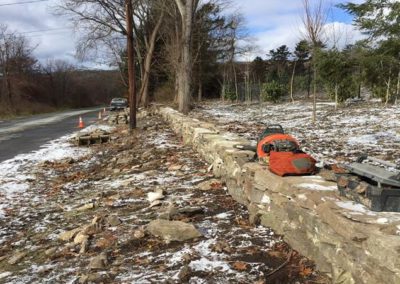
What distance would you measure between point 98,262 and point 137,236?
71 centimetres

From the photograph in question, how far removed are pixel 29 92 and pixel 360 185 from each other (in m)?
59.2

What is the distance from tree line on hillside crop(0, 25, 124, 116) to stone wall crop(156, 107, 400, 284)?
3914 centimetres

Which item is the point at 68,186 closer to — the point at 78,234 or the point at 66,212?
the point at 66,212

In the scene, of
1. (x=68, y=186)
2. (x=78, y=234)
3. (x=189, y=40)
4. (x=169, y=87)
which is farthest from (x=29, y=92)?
(x=78, y=234)

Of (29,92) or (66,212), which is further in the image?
(29,92)

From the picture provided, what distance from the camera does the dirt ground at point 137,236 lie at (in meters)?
4.09

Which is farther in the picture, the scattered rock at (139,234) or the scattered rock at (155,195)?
the scattered rock at (155,195)

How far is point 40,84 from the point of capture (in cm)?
6294

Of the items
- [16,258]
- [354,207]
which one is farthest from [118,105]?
[354,207]

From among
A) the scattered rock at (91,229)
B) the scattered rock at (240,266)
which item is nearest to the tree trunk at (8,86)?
the scattered rock at (91,229)

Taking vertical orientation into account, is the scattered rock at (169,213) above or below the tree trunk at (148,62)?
below

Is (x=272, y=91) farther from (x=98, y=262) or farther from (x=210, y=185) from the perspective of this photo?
(x=98, y=262)

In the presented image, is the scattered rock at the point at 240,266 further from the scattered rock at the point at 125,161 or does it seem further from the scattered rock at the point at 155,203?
the scattered rock at the point at 125,161

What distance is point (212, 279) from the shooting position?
390 centimetres
